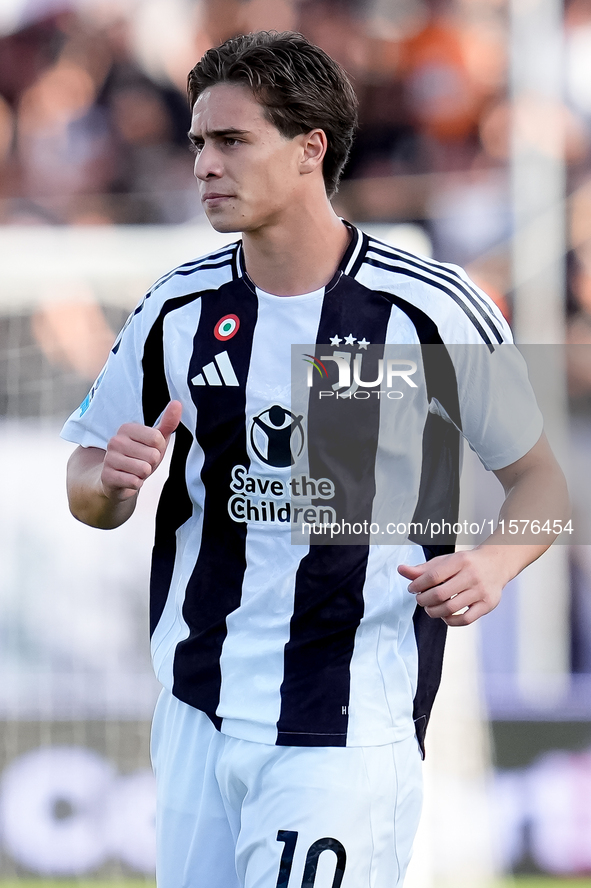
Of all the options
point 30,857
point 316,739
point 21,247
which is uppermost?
point 21,247

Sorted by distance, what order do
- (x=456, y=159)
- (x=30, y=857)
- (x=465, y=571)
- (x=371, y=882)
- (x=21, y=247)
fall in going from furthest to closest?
(x=456, y=159)
(x=21, y=247)
(x=30, y=857)
(x=371, y=882)
(x=465, y=571)

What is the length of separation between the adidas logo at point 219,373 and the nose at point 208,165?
0.91 ft

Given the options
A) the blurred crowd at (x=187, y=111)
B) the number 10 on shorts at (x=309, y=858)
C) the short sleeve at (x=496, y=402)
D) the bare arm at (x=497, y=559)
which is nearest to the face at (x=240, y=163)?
the short sleeve at (x=496, y=402)

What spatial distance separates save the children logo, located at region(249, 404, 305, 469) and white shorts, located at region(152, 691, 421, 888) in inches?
16.8

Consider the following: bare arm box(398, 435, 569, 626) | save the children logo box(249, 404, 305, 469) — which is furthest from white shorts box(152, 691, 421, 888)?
save the children logo box(249, 404, 305, 469)

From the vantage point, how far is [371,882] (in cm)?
143

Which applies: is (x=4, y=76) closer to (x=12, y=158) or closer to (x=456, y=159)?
(x=12, y=158)

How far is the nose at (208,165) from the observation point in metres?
1.47

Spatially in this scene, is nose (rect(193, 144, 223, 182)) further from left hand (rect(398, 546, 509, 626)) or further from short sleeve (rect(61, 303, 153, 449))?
left hand (rect(398, 546, 509, 626))

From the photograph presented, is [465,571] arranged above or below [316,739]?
above

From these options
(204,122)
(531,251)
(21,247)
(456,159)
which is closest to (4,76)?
(21,247)

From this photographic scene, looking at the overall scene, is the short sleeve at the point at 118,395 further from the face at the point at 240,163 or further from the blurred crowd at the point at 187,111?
the blurred crowd at the point at 187,111

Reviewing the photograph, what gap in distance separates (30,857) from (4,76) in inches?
100

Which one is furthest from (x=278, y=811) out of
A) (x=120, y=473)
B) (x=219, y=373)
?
(x=219, y=373)
